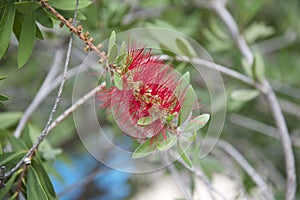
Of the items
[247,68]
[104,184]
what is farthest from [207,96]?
[104,184]

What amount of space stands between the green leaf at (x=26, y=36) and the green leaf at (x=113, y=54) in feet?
0.38

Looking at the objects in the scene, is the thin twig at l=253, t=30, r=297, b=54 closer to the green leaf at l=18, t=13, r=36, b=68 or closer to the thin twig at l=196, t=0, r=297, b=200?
the thin twig at l=196, t=0, r=297, b=200

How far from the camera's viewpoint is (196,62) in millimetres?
758

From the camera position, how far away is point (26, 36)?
536mm

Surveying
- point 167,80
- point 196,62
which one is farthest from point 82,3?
point 196,62

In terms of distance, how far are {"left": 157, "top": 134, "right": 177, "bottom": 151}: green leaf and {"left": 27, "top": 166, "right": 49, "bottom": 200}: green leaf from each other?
13 cm

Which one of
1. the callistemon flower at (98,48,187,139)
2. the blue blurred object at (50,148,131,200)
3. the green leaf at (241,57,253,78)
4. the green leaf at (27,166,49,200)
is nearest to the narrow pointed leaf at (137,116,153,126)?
the callistemon flower at (98,48,187,139)

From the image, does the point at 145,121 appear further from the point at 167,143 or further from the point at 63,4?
the point at 63,4

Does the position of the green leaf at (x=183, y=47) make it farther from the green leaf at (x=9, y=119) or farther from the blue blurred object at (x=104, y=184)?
the blue blurred object at (x=104, y=184)

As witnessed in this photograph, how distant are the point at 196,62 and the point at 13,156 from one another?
32cm

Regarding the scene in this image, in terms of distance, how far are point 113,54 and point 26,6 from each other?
0.37ft

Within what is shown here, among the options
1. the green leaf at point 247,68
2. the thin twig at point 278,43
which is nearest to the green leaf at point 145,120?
the green leaf at point 247,68

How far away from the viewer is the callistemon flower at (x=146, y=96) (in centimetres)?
46

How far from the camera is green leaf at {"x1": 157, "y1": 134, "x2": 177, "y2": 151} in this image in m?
0.48
